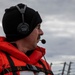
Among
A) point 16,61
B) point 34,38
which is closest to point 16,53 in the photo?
point 16,61

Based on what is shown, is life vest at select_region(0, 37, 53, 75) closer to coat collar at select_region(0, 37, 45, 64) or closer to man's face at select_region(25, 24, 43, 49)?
coat collar at select_region(0, 37, 45, 64)

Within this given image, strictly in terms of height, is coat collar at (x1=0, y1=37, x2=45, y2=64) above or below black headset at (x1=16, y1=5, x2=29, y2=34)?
below

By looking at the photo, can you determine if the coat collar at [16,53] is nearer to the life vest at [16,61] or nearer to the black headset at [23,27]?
the life vest at [16,61]

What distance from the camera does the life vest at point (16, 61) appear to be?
4984 mm

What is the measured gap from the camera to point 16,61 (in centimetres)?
511

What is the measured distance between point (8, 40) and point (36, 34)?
0.42m

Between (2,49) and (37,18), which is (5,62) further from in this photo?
(37,18)

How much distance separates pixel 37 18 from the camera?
5355mm

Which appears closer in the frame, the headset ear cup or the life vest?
the life vest

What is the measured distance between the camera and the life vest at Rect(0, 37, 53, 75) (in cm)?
498

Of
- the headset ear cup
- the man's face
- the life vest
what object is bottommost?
the life vest

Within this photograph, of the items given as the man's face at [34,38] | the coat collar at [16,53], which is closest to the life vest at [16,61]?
the coat collar at [16,53]

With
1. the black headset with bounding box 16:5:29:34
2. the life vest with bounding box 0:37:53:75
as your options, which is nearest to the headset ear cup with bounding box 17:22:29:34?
the black headset with bounding box 16:5:29:34

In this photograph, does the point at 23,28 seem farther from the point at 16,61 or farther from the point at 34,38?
the point at 16,61
